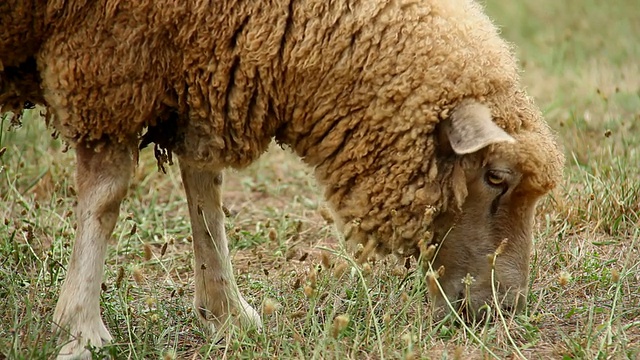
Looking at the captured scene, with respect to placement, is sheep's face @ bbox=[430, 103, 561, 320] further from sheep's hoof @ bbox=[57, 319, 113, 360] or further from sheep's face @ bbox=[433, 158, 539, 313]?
sheep's hoof @ bbox=[57, 319, 113, 360]

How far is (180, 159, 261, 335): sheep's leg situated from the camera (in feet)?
14.8

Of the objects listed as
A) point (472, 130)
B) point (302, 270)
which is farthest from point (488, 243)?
point (302, 270)

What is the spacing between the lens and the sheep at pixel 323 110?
3.68 meters

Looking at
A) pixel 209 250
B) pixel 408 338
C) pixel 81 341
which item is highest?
pixel 209 250

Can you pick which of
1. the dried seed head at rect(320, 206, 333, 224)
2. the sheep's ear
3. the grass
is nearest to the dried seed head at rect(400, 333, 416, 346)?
the grass

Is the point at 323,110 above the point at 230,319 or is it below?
above

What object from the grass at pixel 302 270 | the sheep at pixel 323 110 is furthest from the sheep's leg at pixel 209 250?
the sheep at pixel 323 110

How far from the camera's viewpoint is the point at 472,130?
362 centimetres

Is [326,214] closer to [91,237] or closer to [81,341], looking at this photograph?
[91,237]

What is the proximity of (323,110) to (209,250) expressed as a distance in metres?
1.11

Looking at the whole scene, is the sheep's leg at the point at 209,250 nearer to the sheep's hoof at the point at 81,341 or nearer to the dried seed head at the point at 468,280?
the sheep's hoof at the point at 81,341

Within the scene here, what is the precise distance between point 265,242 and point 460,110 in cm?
206

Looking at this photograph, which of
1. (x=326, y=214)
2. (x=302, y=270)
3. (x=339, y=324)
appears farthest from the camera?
(x=302, y=270)

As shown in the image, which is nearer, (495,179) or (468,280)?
(468,280)
